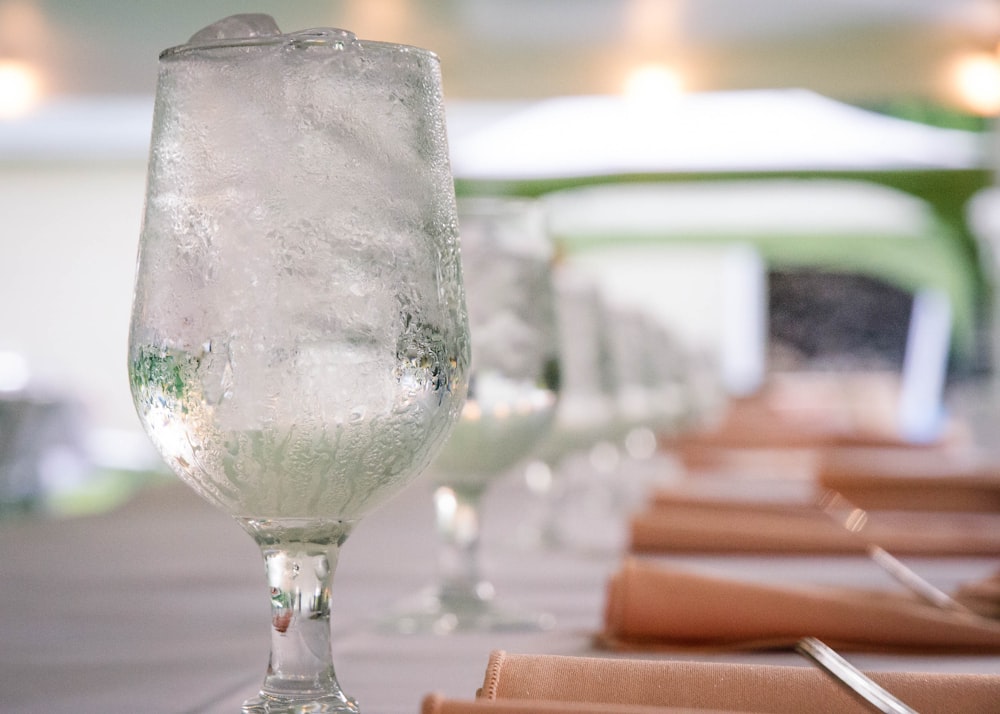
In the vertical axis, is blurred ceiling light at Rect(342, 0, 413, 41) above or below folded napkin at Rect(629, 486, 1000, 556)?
above

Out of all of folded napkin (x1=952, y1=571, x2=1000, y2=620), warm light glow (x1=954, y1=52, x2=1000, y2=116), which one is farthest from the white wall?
folded napkin (x1=952, y1=571, x2=1000, y2=620)

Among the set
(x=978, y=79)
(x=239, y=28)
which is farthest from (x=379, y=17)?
(x=239, y=28)

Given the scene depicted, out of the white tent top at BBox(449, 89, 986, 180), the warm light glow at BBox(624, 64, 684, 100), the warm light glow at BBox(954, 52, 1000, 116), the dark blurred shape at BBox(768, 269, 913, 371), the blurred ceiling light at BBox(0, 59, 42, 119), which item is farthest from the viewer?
the dark blurred shape at BBox(768, 269, 913, 371)

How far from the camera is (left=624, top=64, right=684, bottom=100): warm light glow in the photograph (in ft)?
16.2

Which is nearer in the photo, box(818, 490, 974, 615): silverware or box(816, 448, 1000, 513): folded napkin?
box(818, 490, 974, 615): silverware

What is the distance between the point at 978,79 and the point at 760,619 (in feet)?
15.4

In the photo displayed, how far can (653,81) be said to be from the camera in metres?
4.99

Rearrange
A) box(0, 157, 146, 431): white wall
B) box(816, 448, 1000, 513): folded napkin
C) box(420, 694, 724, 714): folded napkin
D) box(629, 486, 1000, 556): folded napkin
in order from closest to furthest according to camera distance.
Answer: box(420, 694, 724, 714): folded napkin < box(629, 486, 1000, 556): folded napkin < box(816, 448, 1000, 513): folded napkin < box(0, 157, 146, 431): white wall

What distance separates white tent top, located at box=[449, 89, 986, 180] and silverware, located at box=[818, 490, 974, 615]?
35.4 ft

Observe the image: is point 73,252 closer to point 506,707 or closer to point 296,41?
point 296,41

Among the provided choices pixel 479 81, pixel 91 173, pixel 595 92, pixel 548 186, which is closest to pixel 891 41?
pixel 595 92

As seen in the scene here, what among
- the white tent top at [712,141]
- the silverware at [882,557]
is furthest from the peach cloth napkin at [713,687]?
the white tent top at [712,141]

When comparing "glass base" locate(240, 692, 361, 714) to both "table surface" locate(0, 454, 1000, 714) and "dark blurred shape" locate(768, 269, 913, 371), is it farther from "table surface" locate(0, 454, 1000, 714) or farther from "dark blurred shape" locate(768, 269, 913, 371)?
"dark blurred shape" locate(768, 269, 913, 371)

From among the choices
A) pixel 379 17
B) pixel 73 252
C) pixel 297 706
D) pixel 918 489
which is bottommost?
pixel 297 706
